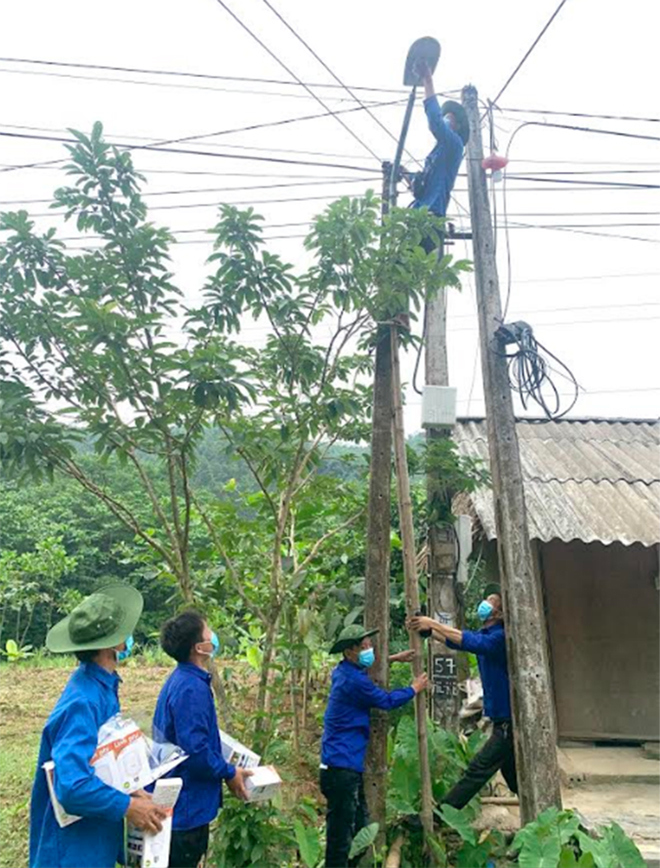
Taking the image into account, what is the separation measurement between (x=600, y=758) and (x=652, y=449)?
3729 mm

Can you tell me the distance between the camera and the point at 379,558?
13.1 feet

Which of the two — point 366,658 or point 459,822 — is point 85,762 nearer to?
point 366,658

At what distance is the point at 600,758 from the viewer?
559cm

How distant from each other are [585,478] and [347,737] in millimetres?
4030

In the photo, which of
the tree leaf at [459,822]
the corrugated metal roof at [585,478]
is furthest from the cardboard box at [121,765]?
the corrugated metal roof at [585,478]

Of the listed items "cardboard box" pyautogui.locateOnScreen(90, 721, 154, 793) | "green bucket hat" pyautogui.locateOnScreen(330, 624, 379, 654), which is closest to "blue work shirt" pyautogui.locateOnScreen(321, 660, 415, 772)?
"green bucket hat" pyautogui.locateOnScreen(330, 624, 379, 654)

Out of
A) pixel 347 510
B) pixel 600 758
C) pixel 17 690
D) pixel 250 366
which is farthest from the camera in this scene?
pixel 17 690

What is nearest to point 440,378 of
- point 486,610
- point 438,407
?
point 438,407

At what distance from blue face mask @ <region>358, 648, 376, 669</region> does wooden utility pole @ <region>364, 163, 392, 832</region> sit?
9 cm

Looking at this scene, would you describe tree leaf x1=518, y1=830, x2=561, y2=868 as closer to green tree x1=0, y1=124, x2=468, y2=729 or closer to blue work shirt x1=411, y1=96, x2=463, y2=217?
green tree x1=0, y1=124, x2=468, y2=729

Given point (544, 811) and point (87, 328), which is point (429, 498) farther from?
point (87, 328)

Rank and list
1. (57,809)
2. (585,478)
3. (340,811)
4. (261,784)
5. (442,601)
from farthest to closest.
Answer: (585,478)
(442,601)
(340,811)
(261,784)
(57,809)

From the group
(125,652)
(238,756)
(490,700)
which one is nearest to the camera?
(125,652)

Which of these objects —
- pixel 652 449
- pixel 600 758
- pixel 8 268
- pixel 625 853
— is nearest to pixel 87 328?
pixel 8 268
